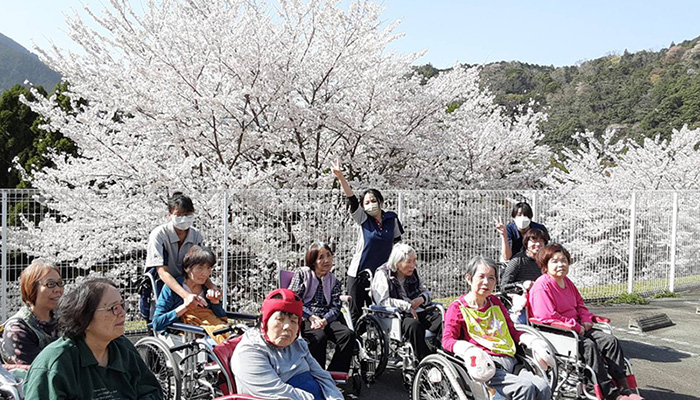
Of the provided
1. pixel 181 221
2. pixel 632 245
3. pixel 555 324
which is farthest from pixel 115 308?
pixel 632 245

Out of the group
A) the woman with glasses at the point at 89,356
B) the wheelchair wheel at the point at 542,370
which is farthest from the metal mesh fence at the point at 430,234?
the woman with glasses at the point at 89,356

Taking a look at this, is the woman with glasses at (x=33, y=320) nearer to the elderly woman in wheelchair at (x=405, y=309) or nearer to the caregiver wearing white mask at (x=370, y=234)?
the elderly woman in wheelchair at (x=405, y=309)

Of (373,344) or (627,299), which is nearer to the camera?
(373,344)

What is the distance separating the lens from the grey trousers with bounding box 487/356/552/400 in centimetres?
317

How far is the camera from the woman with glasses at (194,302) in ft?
11.9

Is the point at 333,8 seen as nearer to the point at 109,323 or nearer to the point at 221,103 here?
the point at 221,103

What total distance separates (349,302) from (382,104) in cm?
582

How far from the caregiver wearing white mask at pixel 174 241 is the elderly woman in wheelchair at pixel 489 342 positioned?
5.65ft

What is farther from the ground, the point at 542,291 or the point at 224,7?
the point at 224,7

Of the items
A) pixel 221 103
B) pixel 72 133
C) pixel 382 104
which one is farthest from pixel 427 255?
pixel 72 133

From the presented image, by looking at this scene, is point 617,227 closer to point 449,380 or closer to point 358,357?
point 358,357

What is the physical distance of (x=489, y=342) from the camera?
3475 mm

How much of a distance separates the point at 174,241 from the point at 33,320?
4.28ft

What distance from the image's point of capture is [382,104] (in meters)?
9.87
